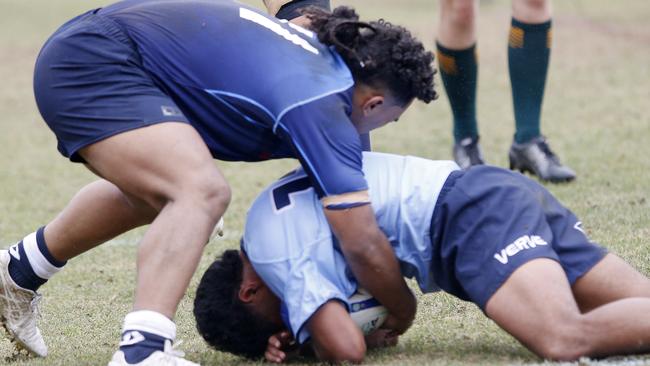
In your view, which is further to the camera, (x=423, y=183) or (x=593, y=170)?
(x=593, y=170)

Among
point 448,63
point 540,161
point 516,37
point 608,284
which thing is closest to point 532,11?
point 516,37

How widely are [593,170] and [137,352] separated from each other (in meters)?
3.71

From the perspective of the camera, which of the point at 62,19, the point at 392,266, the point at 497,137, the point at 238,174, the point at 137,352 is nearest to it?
the point at 137,352

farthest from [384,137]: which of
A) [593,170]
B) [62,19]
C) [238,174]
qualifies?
[62,19]

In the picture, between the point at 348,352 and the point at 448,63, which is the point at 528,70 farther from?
the point at 348,352

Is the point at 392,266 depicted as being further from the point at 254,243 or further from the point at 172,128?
the point at 172,128

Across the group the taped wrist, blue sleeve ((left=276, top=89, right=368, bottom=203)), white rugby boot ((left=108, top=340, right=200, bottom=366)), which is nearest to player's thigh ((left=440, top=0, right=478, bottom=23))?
the taped wrist

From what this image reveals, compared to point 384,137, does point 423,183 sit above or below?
above

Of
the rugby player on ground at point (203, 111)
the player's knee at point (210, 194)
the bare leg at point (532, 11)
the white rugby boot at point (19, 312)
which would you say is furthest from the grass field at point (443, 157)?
the bare leg at point (532, 11)

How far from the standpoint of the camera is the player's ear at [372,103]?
3.44m

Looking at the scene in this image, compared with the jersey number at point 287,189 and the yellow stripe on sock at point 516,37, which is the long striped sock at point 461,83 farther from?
the jersey number at point 287,189

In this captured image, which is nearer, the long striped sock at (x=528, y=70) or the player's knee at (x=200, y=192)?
the player's knee at (x=200, y=192)

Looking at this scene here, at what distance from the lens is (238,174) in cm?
Result: 684

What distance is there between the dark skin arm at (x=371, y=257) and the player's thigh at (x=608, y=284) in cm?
48
